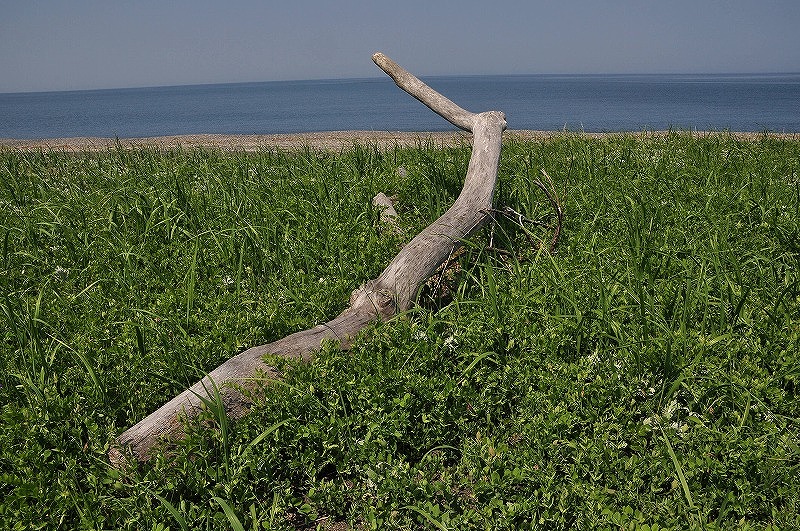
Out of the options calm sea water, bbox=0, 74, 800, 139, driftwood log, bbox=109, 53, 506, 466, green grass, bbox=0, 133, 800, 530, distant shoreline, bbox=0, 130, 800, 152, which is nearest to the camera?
green grass, bbox=0, 133, 800, 530

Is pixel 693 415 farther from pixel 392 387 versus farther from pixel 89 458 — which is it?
pixel 89 458

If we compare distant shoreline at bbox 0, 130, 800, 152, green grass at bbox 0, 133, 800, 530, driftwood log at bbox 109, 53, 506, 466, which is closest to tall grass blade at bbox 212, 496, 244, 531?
green grass at bbox 0, 133, 800, 530

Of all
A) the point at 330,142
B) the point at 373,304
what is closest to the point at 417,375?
the point at 373,304

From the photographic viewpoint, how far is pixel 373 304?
13.4 ft

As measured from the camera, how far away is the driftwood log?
9.80 ft

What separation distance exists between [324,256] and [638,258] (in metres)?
2.42

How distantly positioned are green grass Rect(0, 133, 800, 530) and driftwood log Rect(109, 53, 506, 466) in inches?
4.3

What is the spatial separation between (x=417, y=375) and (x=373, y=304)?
0.88m

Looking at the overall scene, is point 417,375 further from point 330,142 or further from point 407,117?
point 407,117

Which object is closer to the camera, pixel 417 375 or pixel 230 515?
pixel 230 515

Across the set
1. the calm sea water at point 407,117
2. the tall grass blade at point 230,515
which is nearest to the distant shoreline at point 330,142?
the calm sea water at point 407,117

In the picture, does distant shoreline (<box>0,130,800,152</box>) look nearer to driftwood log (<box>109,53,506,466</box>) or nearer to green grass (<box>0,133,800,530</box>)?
driftwood log (<box>109,53,506,466</box>)

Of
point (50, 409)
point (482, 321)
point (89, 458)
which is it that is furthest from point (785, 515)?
point (50, 409)

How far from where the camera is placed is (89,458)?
112 inches
